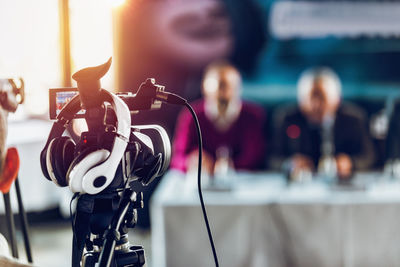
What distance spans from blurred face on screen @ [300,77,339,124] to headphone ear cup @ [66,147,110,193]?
9.53ft

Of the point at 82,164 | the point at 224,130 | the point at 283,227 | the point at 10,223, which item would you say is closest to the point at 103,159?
the point at 82,164

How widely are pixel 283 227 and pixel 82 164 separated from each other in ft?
6.85

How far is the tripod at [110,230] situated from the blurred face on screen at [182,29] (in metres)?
3.81

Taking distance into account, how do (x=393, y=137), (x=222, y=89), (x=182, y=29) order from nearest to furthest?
(x=393, y=137), (x=222, y=89), (x=182, y=29)

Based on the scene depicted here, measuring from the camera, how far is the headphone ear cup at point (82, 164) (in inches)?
29.3

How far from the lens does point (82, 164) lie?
0.75 meters

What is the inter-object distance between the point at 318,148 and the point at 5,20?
2101mm

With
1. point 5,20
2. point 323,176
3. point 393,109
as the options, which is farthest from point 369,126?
point 5,20

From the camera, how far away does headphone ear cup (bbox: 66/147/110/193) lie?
2.44ft

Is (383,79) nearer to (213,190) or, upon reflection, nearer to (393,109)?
(393,109)

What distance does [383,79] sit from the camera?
4590 millimetres

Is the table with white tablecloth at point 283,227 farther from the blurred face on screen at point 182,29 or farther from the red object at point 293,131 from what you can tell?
the blurred face on screen at point 182,29

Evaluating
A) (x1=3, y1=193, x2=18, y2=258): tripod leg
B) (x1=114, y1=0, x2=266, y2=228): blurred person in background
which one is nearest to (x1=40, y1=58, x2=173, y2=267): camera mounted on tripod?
(x1=3, y1=193, x2=18, y2=258): tripod leg

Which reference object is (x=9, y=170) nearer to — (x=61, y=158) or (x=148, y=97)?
(x=61, y=158)
